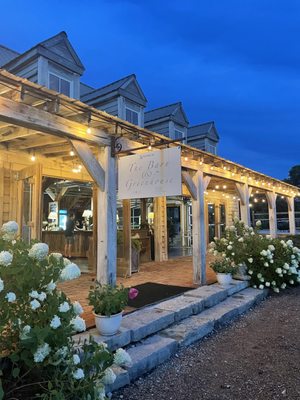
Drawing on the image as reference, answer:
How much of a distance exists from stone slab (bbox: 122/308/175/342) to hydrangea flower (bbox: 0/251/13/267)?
1.79m

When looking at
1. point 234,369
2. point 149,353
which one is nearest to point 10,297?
point 149,353

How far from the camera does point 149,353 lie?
9.85 ft

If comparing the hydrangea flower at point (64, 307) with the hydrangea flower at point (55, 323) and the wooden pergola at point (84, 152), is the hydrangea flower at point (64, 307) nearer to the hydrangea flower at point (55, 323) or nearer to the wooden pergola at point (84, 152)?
the hydrangea flower at point (55, 323)

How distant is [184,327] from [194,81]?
82309 millimetres

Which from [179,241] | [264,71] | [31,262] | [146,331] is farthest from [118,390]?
[264,71]

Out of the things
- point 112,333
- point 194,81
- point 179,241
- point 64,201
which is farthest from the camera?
point 194,81

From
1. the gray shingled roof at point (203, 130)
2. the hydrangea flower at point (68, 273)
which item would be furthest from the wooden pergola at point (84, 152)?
the gray shingled roof at point (203, 130)

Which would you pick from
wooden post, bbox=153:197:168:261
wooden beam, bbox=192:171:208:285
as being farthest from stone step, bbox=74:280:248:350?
wooden post, bbox=153:197:168:261

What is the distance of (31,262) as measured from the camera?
197 centimetres

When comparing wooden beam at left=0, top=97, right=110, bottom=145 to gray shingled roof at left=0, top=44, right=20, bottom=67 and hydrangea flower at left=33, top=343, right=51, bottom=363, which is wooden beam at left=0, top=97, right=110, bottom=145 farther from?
gray shingled roof at left=0, top=44, right=20, bottom=67

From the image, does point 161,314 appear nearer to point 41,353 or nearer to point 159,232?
point 41,353

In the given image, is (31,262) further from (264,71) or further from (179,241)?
(264,71)

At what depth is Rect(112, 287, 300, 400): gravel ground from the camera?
2.56 meters

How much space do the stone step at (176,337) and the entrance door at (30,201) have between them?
3020 mm
